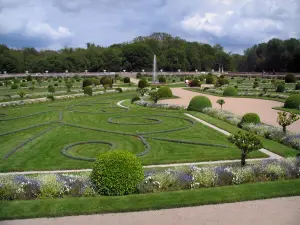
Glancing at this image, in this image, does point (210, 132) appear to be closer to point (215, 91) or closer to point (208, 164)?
point (208, 164)

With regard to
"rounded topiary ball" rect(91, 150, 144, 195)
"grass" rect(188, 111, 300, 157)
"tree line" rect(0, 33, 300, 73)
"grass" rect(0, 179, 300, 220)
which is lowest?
"grass" rect(188, 111, 300, 157)

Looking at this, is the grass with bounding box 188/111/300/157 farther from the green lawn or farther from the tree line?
the tree line

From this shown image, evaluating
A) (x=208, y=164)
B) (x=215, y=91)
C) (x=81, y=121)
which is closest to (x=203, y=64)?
(x=215, y=91)

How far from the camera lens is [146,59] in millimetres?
85812

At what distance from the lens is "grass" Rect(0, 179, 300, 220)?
699 cm

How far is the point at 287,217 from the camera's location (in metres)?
6.73

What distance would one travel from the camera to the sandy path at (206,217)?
6570 mm

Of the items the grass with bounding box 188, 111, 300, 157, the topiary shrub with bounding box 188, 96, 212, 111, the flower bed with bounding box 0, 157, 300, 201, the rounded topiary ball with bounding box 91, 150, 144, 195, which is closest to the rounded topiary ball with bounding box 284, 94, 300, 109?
the topiary shrub with bounding box 188, 96, 212, 111

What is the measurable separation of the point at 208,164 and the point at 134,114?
11053 mm

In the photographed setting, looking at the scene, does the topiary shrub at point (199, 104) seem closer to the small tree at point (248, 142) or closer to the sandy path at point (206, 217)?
the small tree at point (248, 142)

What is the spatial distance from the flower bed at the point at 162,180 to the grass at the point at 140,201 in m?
0.43

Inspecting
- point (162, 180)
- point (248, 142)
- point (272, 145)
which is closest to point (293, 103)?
point (272, 145)

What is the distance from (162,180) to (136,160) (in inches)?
33.9

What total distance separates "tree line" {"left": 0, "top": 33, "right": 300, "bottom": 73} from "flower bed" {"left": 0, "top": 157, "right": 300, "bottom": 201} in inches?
2571
